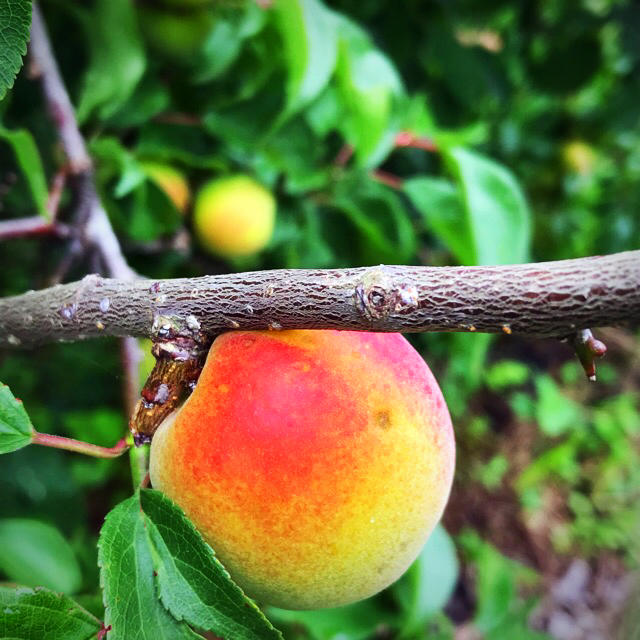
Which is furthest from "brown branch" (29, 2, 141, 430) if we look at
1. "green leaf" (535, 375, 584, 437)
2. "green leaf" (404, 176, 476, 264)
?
"green leaf" (535, 375, 584, 437)

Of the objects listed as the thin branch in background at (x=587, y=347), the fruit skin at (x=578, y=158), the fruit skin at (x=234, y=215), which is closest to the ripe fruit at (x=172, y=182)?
the fruit skin at (x=234, y=215)

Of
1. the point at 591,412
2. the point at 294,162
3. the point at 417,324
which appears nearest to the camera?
the point at 417,324

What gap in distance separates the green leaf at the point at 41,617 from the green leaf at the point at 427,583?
458 mm

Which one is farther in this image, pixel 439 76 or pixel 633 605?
pixel 633 605

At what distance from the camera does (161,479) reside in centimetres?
49

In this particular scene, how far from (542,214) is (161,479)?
2024mm

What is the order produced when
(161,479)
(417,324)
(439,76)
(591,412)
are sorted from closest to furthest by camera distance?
(417,324)
(161,479)
(439,76)
(591,412)

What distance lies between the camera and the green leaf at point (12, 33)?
1.48 ft

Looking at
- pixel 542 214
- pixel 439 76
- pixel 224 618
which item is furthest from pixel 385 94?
pixel 542 214

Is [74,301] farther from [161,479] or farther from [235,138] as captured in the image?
[235,138]

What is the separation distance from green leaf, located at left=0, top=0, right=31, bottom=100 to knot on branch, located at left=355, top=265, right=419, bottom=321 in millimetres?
293

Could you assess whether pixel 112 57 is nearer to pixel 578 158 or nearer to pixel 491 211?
pixel 491 211

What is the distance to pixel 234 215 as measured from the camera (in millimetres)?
1140

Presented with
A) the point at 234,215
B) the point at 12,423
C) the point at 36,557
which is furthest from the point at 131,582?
the point at 234,215
